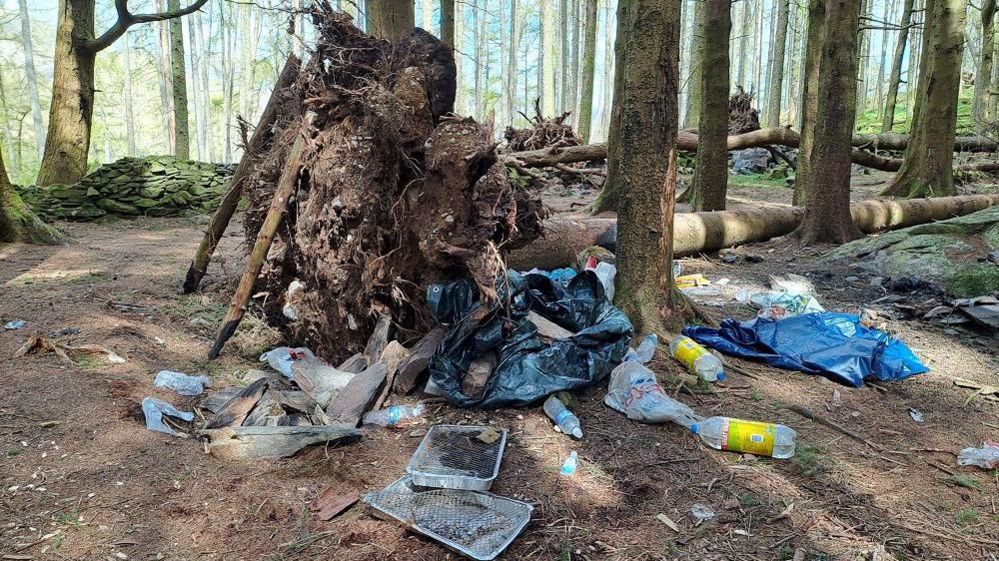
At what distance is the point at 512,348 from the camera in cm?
322

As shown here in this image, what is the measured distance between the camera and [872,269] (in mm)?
5711

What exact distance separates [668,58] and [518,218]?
1.36 metres

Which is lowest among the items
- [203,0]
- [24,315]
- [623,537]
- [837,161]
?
[623,537]

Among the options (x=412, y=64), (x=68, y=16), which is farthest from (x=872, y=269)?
(x=68, y=16)

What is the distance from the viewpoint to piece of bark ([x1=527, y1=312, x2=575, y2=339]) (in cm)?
338

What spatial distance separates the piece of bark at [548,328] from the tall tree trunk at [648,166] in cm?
57

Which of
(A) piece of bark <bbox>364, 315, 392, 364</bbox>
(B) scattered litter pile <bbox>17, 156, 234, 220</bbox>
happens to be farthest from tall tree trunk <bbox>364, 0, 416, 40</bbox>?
(B) scattered litter pile <bbox>17, 156, 234, 220</bbox>

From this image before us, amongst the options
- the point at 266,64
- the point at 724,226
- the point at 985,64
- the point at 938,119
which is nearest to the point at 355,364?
the point at 724,226

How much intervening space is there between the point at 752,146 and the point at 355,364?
36.2ft

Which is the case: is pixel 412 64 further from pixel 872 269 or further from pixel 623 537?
pixel 872 269

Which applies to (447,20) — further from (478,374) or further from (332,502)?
(332,502)

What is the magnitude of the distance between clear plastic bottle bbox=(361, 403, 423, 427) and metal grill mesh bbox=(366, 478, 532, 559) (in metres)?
0.60

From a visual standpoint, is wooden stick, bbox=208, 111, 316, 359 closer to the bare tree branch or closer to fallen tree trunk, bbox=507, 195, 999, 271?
fallen tree trunk, bbox=507, 195, 999, 271

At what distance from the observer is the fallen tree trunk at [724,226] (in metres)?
5.66
